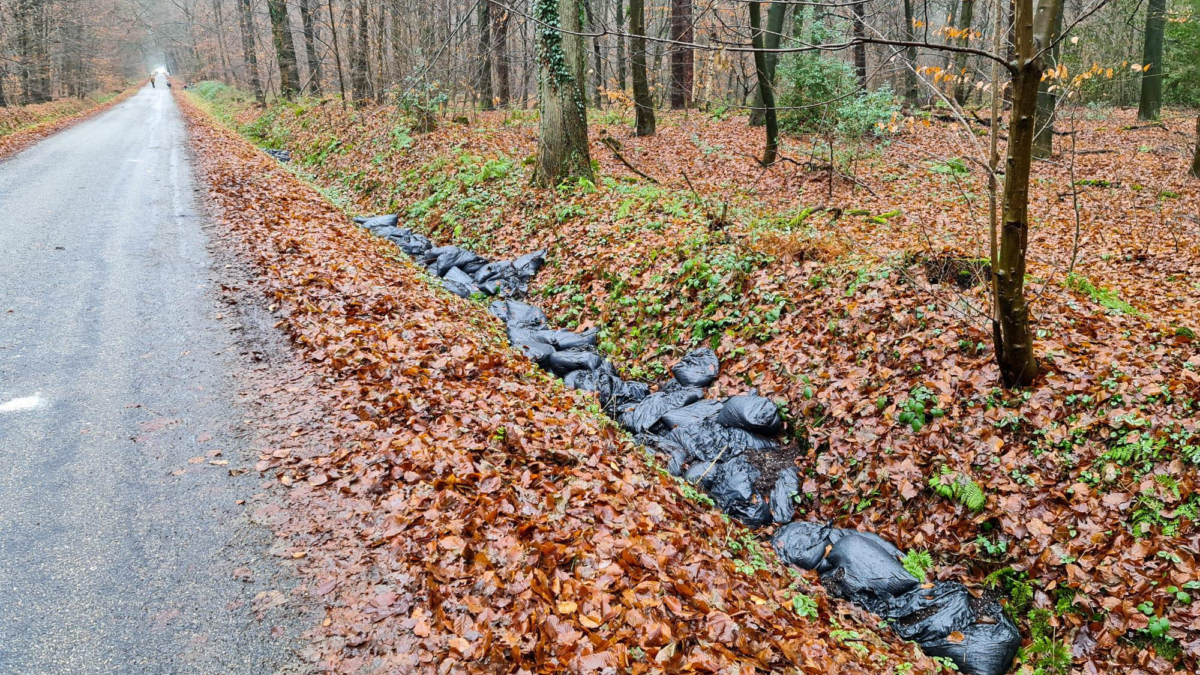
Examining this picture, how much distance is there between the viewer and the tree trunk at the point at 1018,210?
3793mm

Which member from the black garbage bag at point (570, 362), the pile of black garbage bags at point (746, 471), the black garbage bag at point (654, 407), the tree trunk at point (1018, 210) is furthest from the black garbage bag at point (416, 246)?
the tree trunk at point (1018, 210)

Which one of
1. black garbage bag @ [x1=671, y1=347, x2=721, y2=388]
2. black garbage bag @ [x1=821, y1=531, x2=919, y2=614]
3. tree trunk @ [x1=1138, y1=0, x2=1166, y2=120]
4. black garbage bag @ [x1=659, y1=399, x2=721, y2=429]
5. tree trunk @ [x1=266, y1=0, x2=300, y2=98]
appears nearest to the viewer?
black garbage bag @ [x1=821, y1=531, x2=919, y2=614]

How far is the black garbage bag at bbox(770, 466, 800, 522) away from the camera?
195 inches

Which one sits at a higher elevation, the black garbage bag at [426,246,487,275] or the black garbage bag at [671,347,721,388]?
the black garbage bag at [426,246,487,275]

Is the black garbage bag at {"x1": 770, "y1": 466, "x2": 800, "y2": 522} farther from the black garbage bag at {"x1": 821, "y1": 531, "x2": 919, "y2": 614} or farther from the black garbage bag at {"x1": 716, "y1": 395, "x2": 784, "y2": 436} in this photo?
the black garbage bag at {"x1": 821, "y1": 531, "x2": 919, "y2": 614}

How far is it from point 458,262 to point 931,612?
757 centimetres

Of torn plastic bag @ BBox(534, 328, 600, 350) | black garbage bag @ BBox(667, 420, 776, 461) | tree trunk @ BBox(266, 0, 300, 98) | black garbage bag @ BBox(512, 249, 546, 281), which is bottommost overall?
black garbage bag @ BBox(667, 420, 776, 461)

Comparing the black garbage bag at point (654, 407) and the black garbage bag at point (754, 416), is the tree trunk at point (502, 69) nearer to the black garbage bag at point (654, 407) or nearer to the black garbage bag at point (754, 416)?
the black garbage bag at point (654, 407)

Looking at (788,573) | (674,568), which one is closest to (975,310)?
(788,573)

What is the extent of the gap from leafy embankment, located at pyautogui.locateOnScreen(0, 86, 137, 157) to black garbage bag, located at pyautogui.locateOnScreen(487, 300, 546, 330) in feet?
43.7

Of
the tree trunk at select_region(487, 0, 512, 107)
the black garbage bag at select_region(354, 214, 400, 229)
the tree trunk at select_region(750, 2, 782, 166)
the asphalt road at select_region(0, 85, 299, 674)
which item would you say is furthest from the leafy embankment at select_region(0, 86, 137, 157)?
the tree trunk at select_region(750, 2, 782, 166)

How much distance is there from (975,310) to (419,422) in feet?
16.5

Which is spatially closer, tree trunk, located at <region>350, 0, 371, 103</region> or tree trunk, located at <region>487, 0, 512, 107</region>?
tree trunk, located at <region>350, 0, 371, 103</region>

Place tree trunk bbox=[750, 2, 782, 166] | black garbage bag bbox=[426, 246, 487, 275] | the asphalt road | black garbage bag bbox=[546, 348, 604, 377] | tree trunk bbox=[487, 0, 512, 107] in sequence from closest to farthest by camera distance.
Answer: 1. the asphalt road
2. black garbage bag bbox=[546, 348, 604, 377]
3. black garbage bag bbox=[426, 246, 487, 275]
4. tree trunk bbox=[750, 2, 782, 166]
5. tree trunk bbox=[487, 0, 512, 107]
